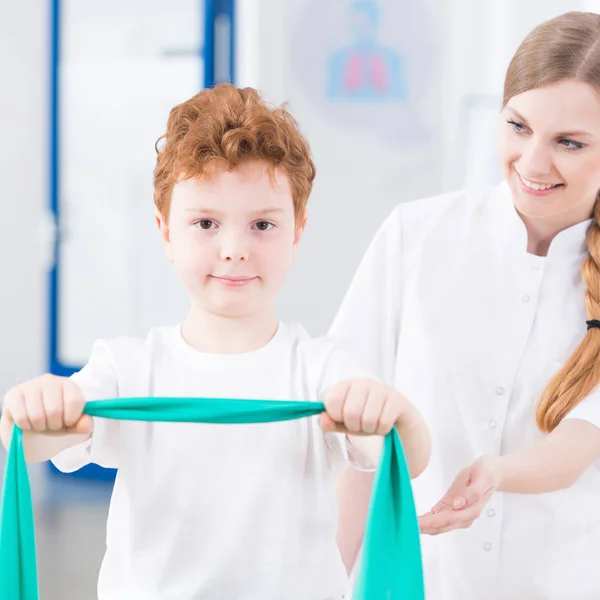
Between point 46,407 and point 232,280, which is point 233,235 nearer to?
point 232,280

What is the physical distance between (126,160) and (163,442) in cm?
438

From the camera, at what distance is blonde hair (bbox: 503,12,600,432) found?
146cm

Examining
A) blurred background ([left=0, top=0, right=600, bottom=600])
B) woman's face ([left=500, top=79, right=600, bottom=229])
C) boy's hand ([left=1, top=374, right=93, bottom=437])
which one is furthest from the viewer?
blurred background ([left=0, top=0, right=600, bottom=600])

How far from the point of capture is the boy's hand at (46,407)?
1.11 m

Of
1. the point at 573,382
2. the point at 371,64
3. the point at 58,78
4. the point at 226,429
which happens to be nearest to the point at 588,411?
the point at 573,382

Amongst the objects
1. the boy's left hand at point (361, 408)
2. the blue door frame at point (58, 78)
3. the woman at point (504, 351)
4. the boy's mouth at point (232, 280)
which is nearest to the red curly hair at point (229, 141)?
the boy's mouth at point (232, 280)

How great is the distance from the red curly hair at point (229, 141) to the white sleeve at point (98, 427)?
218mm

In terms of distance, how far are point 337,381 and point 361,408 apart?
0.11 metres

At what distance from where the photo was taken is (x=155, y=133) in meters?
5.41

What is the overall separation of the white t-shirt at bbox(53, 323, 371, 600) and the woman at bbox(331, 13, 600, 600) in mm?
377

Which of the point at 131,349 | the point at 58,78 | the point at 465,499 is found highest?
the point at 58,78

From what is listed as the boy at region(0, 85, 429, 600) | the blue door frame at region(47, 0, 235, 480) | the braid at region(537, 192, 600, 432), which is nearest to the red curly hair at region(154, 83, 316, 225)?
the boy at region(0, 85, 429, 600)

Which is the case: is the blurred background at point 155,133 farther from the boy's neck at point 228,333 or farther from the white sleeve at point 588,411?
the boy's neck at point 228,333

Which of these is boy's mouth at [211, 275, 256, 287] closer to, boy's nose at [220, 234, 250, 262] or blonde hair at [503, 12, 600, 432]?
boy's nose at [220, 234, 250, 262]
